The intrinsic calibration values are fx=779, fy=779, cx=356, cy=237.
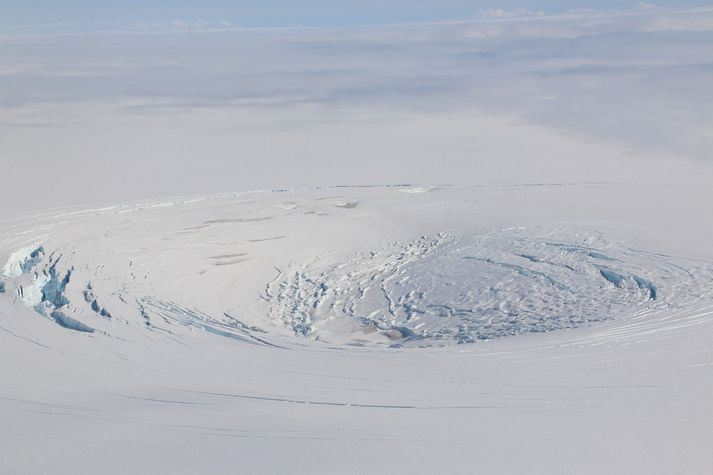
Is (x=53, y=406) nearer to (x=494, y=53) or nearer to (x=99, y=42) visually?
(x=494, y=53)

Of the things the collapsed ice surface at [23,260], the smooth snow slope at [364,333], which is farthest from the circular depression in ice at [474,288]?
the collapsed ice surface at [23,260]

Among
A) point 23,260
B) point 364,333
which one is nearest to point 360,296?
point 364,333

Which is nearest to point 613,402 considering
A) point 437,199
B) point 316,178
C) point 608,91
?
point 437,199

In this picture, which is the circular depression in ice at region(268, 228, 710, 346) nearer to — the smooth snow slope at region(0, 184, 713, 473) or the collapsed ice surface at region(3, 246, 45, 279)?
the smooth snow slope at region(0, 184, 713, 473)

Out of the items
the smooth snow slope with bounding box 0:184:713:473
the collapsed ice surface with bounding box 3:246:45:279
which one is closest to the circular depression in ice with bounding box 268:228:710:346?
the smooth snow slope with bounding box 0:184:713:473

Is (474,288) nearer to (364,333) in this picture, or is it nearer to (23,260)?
(364,333)

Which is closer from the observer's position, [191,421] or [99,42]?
[191,421]

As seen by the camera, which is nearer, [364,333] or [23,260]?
[364,333]
